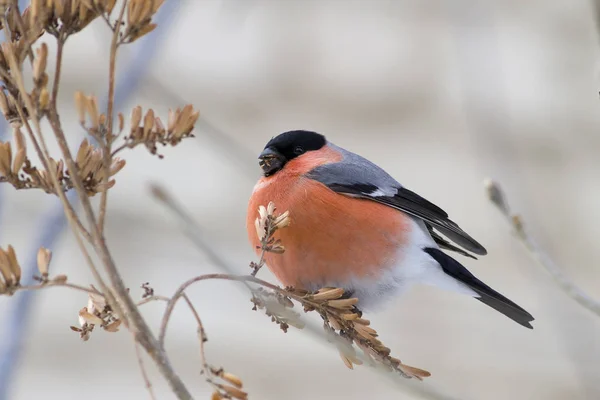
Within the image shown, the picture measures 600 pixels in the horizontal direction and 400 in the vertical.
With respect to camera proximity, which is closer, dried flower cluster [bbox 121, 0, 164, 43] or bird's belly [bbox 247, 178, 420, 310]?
dried flower cluster [bbox 121, 0, 164, 43]

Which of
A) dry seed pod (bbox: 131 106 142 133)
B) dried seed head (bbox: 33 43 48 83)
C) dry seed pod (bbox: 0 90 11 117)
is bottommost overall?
dry seed pod (bbox: 0 90 11 117)

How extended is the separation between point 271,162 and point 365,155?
1.71 m

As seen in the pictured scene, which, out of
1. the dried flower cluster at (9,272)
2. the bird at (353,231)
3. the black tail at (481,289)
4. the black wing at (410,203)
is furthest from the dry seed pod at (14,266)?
the black tail at (481,289)

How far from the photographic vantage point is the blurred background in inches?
118

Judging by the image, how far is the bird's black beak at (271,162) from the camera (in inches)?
56.2

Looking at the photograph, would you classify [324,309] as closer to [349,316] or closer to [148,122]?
[349,316]

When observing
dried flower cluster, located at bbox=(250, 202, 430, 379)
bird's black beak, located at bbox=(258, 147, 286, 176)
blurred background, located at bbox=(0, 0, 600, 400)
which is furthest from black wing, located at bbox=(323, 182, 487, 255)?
blurred background, located at bbox=(0, 0, 600, 400)

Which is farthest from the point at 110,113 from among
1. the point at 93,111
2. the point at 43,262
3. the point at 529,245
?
the point at 529,245

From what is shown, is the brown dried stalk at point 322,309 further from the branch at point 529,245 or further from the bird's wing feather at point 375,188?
the bird's wing feather at point 375,188

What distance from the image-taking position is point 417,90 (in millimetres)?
3295

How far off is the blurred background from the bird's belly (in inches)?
60.8

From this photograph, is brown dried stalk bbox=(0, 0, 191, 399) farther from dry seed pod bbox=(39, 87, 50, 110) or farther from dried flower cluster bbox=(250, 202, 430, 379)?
dried flower cluster bbox=(250, 202, 430, 379)

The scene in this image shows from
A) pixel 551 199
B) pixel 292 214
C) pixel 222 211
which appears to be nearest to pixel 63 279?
pixel 292 214

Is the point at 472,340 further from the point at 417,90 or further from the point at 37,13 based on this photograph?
the point at 37,13
